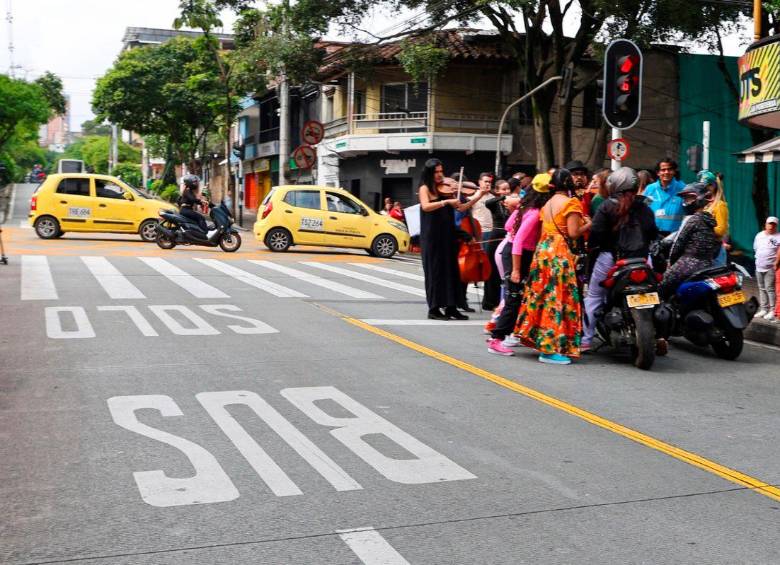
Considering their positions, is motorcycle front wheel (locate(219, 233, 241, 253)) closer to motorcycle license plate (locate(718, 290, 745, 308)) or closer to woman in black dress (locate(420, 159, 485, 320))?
woman in black dress (locate(420, 159, 485, 320))

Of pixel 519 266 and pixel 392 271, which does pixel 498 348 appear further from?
pixel 392 271

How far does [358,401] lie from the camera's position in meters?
6.83

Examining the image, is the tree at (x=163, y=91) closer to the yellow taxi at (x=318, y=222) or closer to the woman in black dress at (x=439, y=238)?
the yellow taxi at (x=318, y=222)

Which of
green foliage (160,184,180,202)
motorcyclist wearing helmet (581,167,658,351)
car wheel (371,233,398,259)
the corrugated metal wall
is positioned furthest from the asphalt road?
green foliage (160,184,180,202)

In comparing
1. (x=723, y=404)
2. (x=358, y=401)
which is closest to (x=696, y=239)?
(x=723, y=404)

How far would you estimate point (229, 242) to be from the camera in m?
23.1

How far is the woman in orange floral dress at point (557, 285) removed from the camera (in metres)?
8.69

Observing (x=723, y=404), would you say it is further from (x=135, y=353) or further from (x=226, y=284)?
(x=226, y=284)

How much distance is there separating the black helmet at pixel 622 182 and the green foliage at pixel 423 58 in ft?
60.8

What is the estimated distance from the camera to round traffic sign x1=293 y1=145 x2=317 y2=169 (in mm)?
27281

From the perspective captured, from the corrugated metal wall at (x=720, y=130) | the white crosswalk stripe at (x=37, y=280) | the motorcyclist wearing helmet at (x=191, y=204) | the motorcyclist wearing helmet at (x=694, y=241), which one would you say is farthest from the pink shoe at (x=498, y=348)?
the corrugated metal wall at (x=720, y=130)

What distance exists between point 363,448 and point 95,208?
2139 cm

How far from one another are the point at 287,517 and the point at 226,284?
410 inches

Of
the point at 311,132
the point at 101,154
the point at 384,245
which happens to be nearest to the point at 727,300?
the point at 384,245
